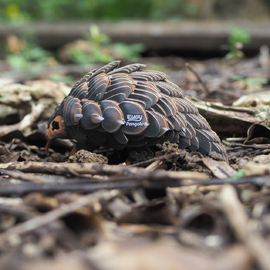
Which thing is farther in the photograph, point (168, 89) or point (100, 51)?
point (100, 51)

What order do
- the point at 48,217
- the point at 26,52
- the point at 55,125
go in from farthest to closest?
the point at 26,52 < the point at 55,125 < the point at 48,217

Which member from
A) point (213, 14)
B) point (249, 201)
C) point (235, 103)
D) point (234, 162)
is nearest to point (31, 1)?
point (213, 14)

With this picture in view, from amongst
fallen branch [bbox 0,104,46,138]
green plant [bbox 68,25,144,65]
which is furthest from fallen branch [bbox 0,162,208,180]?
green plant [bbox 68,25,144,65]

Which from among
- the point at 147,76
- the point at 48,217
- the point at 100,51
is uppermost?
the point at 147,76

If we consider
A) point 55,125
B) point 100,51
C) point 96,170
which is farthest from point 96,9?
point 96,170

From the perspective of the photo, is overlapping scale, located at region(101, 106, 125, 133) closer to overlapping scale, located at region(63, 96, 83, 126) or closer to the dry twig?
overlapping scale, located at region(63, 96, 83, 126)

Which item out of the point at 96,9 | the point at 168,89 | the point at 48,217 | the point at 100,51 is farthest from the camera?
the point at 96,9

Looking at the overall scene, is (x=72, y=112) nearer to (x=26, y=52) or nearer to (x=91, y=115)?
(x=91, y=115)

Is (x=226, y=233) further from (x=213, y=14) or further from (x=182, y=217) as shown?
(x=213, y=14)
